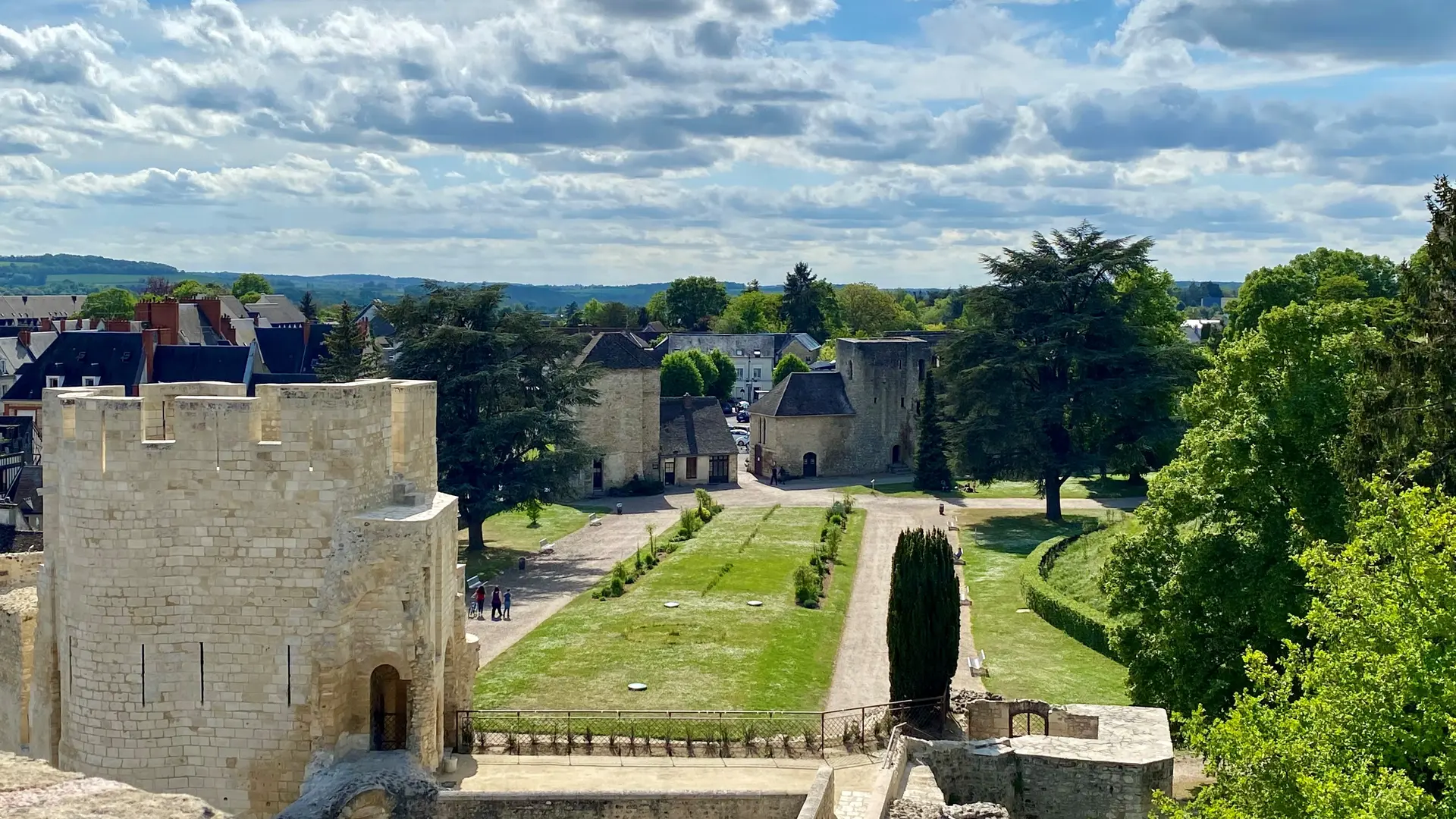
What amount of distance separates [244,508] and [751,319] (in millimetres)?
126498

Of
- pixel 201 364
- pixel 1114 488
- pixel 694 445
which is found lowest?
pixel 1114 488

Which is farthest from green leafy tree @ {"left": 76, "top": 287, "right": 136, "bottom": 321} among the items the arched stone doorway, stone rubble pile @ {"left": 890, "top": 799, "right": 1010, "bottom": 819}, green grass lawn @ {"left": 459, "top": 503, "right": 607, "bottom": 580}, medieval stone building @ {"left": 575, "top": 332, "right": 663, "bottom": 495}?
stone rubble pile @ {"left": 890, "top": 799, "right": 1010, "bottom": 819}

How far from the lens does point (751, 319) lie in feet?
463

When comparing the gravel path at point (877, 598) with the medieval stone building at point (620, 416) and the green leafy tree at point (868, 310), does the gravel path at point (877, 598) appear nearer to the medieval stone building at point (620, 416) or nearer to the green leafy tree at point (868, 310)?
the medieval stone building at point (620, 416)

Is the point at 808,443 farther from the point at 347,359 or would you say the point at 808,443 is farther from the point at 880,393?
the point at 347,359

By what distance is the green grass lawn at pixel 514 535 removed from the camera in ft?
149

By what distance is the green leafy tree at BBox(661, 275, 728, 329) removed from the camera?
152m

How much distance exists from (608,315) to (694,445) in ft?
308

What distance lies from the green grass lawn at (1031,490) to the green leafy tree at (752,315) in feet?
230

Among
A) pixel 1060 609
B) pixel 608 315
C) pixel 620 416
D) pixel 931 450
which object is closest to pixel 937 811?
pixel 1060 609

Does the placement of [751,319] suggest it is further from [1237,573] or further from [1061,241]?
[1237,573]

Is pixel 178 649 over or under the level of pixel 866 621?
over

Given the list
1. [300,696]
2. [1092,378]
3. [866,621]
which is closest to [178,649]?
[300,696]

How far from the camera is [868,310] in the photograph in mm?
138750
